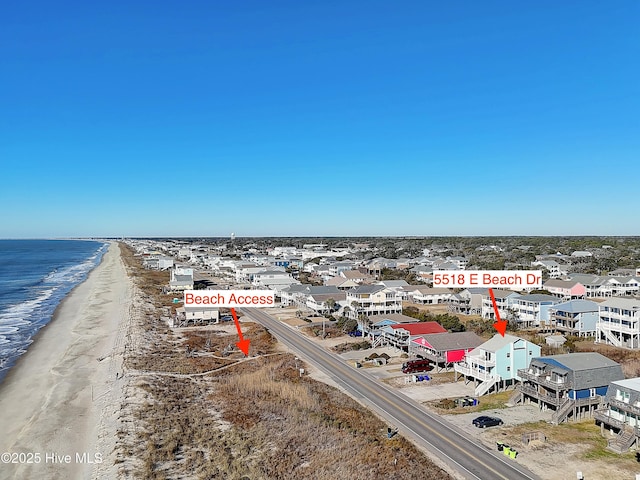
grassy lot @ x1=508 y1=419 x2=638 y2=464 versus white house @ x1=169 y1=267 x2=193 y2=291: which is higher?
white house @ x1=169 y1=267 x2=193 y2=291

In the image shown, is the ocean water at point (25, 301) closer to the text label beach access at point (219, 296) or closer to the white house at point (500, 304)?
the text label beach access at point (219, 296)

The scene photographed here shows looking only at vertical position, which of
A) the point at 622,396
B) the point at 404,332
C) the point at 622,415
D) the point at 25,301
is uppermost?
the point at 622,396

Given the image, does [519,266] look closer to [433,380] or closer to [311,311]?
[311,311]

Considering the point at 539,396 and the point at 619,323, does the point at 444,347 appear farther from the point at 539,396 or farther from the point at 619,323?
the point at 619,323

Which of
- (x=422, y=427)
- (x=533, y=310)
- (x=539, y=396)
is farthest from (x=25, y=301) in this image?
(x=539, y=396)

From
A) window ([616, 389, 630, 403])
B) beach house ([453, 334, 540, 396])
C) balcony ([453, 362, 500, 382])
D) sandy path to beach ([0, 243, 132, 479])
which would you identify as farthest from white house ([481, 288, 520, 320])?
sandy path to beach ([0, 243, 132, 479])

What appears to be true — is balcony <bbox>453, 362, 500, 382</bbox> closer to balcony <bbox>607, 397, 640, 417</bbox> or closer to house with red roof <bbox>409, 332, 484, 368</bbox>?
house with red roof <bbox>409, 332, 484, 368</bbox>

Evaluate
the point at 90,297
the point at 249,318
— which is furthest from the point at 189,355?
the point at 90,297
